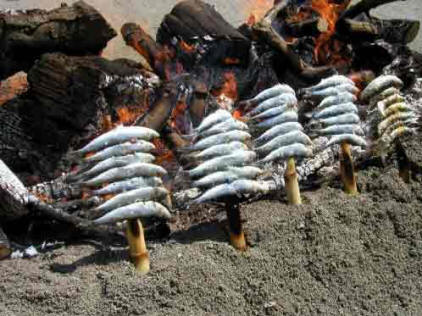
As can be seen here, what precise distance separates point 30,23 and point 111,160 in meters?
2.12

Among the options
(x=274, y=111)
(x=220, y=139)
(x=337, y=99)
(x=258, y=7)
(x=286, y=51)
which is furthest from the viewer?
(x=258, y=7)

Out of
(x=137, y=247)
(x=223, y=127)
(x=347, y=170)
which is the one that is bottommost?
(x=347, y=170)

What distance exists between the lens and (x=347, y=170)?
482 centimetres

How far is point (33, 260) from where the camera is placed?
14.0 ft

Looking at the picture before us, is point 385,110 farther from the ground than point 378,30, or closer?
closer

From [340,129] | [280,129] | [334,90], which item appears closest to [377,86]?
[334,90]

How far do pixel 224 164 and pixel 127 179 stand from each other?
0.54 meters

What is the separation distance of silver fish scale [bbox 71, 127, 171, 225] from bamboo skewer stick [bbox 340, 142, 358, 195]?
4.44 feet

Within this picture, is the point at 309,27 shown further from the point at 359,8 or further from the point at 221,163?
the point at 221,163

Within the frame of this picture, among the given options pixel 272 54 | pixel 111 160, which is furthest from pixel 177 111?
pixel 111 160

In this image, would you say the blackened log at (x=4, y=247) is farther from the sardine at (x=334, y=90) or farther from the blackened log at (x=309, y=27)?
the blackened log at (x=309, y=27)

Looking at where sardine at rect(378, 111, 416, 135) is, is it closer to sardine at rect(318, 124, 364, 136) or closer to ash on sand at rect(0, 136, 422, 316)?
sardine at rect(318, 124, 364, 136)

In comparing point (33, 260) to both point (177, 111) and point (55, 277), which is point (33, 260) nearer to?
point (55, 277)

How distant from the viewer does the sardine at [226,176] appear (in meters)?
4.11
